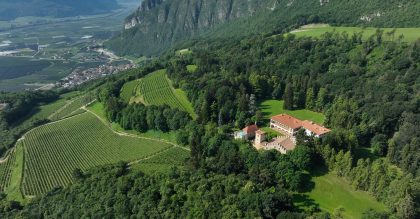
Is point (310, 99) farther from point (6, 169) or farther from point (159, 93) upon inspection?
point (6, 169)

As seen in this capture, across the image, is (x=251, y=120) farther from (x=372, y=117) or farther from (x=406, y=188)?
(x=406, y=188)

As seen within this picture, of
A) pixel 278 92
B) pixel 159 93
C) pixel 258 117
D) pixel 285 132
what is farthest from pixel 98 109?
pixel 285 132

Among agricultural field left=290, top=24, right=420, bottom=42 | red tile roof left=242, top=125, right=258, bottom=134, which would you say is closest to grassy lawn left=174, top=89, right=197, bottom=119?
red tile roof left=242, top=125, right=258, bottom=134

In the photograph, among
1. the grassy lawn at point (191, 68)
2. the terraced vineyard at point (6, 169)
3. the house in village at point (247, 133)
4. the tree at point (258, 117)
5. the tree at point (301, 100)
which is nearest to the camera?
the house in village at point (247, 133)

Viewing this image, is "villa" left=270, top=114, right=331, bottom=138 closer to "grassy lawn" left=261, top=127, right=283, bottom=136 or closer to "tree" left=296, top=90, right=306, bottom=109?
"grassy lawn" left=261, top=127, right=283, bottom=136

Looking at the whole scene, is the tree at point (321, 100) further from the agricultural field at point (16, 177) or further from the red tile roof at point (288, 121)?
the agricultural field at point (16, 177)

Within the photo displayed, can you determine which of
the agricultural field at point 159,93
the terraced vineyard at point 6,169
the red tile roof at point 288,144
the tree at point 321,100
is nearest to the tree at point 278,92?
the tree at point 321,100
